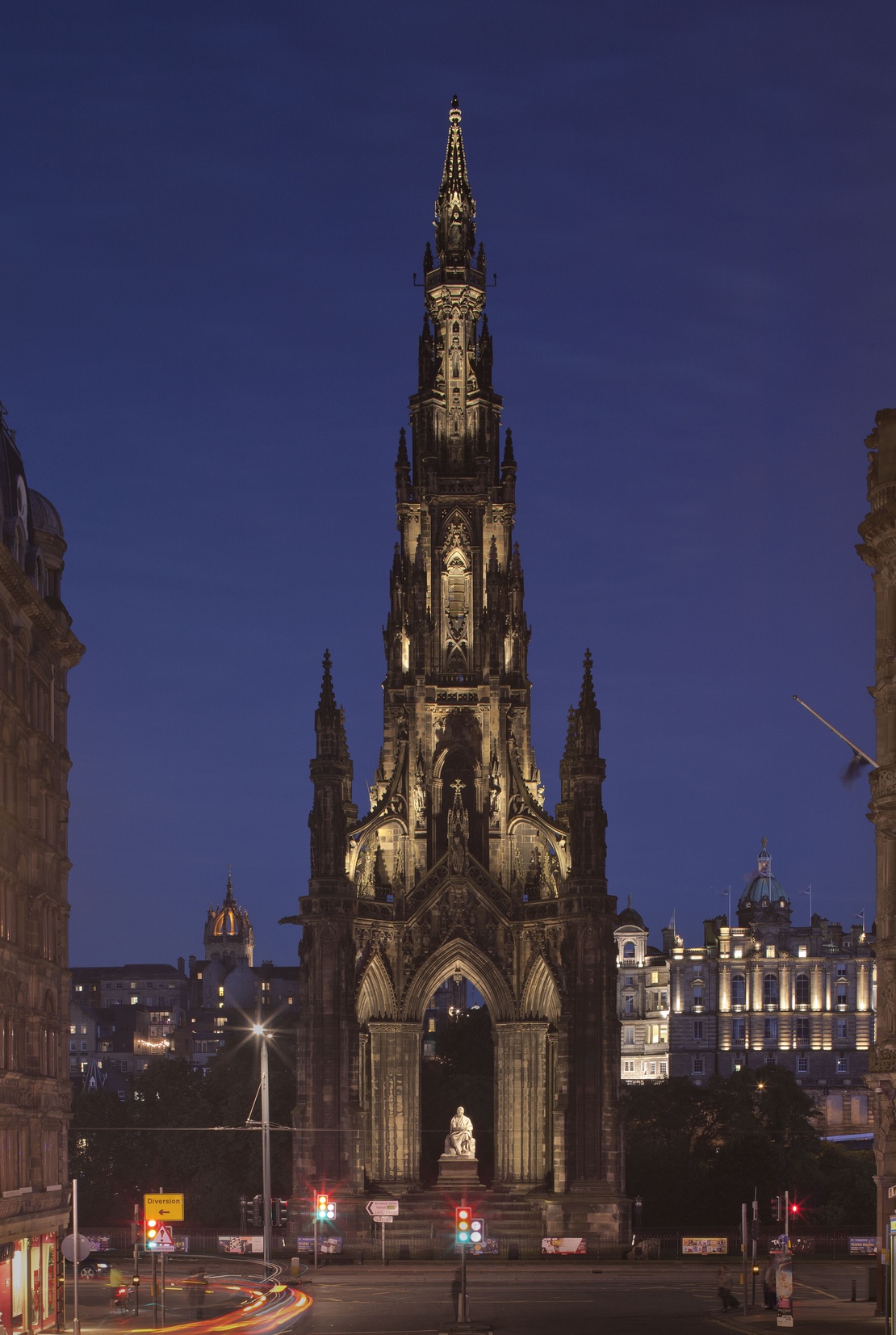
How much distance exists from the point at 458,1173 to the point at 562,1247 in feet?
23.4

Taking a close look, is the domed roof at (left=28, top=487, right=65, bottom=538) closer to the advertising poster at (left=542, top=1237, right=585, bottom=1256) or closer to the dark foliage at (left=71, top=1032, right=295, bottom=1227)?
the advertising poster at (left=542, top=1237, right=585, bottom=1256)

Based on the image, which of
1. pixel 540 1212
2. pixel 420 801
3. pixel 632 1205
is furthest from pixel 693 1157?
pixel 420 801

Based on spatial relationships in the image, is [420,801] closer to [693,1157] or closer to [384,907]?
[384,907]

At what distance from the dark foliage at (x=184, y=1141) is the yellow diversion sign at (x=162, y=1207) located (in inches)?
1812

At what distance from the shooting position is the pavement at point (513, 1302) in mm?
57938

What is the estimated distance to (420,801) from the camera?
100438 millimetres

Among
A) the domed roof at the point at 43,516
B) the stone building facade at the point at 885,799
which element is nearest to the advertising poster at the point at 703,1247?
the stone building facade at the point at 885,799

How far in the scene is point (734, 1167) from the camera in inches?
4163

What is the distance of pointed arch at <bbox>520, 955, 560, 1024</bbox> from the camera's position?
96875 millimetres

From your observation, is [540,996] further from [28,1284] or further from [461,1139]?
[28,1284]

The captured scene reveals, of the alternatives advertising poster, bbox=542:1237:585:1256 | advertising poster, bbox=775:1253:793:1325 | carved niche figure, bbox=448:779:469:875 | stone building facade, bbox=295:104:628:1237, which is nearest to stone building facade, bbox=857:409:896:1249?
advertising poster, bbox=775:1253:793:1325

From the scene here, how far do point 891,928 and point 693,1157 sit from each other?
55.6m

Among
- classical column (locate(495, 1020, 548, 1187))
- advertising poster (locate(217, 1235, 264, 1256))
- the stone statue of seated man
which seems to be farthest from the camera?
classical column (locate(495, 1020, 548, 1187))

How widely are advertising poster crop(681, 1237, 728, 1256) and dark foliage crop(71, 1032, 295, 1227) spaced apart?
22512 mm
